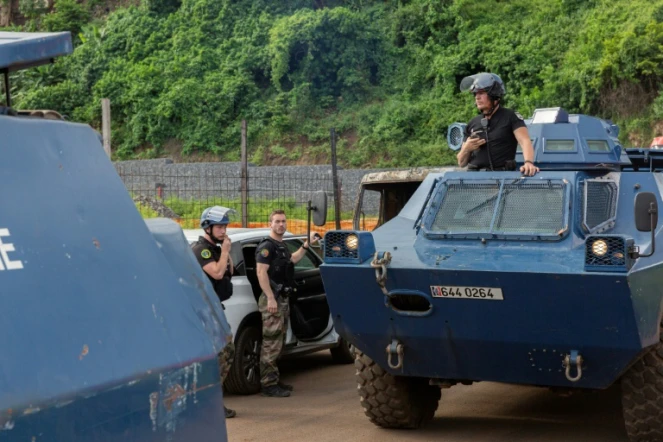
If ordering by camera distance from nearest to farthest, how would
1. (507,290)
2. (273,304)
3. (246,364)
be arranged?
1. (507,290)
2. (273,304)
3. (246,364)

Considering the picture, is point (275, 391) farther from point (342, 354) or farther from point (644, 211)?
point (644, 211)

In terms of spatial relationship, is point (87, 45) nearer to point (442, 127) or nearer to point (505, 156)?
point (442, 127)

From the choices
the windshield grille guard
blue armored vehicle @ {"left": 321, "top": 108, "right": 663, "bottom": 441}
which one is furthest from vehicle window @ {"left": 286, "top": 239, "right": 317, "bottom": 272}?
the windshield grille guard

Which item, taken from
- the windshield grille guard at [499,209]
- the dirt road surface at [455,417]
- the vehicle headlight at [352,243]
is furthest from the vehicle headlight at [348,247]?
the dirt road surface at [455,417]

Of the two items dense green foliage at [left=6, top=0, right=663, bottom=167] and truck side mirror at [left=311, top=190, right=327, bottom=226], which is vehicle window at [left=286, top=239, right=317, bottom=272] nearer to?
truck side mirror at [left=311, top=190, right=327, bottom=226]

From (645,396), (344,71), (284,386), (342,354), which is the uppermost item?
(344,71)

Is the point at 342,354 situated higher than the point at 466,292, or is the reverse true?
the point at 466,292

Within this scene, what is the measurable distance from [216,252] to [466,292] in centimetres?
260

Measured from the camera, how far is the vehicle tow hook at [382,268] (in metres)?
7.48

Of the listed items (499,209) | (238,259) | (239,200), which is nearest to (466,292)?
(499,209)

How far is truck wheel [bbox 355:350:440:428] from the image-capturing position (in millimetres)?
8195

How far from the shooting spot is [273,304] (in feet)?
31.9

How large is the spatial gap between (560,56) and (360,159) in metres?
6.84

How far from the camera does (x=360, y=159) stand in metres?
33.9
